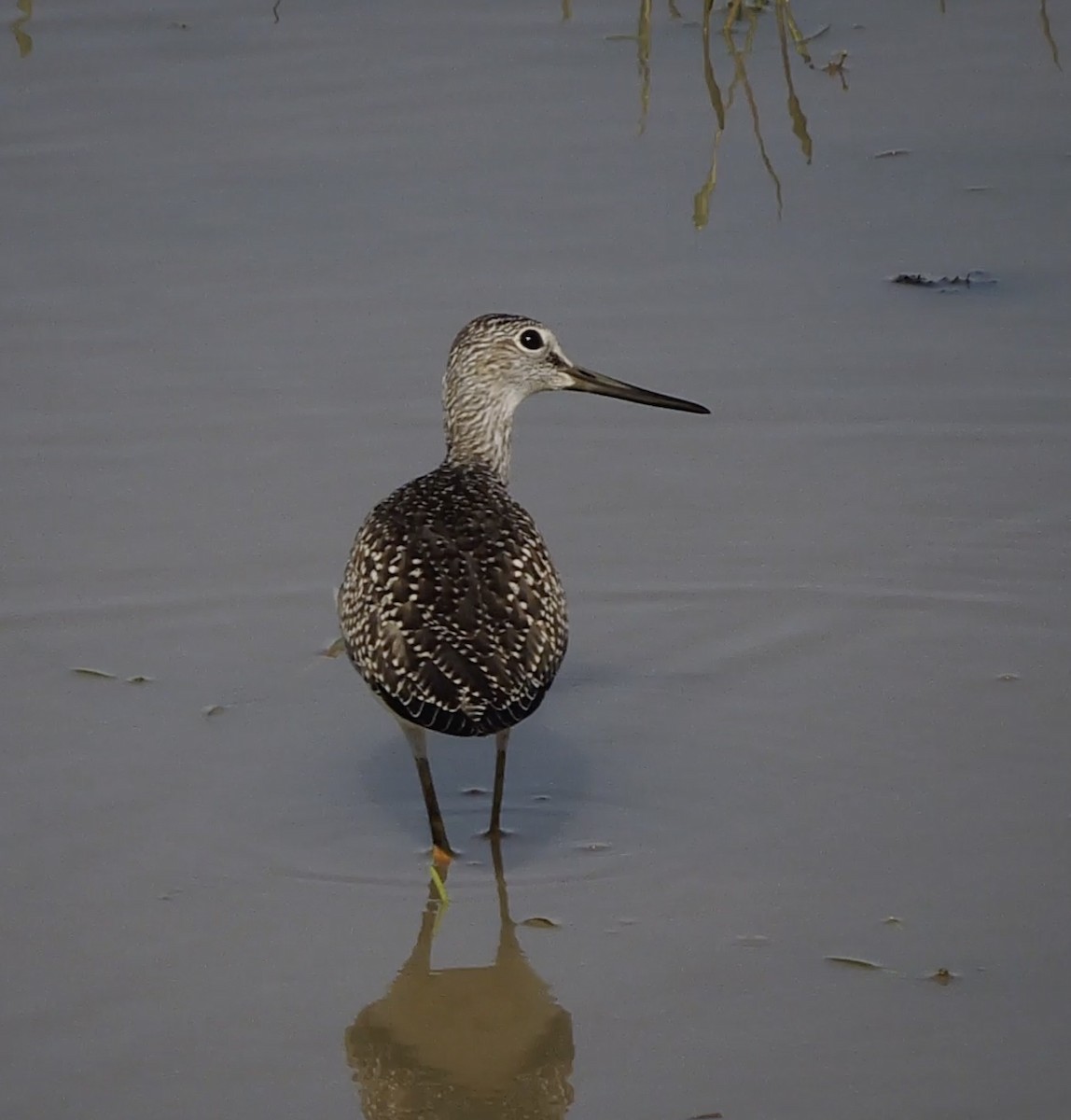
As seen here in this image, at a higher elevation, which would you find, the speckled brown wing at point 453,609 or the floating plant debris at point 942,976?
the speckled brown wing at point 453,609

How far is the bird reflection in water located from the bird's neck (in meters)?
1.98

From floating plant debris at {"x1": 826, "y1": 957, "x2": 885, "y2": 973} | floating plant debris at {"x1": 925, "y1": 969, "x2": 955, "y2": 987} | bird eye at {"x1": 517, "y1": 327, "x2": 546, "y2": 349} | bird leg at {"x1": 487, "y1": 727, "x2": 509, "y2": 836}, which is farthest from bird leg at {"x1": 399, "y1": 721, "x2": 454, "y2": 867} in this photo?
bird eye at {"x1": 517, "y1": 327, "x2": 546, "y2": 349}

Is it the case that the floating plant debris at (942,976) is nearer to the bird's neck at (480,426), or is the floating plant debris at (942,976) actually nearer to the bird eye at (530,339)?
the bird's neck at (480,426)

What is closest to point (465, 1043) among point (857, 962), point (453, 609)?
point (857, 962)

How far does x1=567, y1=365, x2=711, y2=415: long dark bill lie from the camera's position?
770 cm

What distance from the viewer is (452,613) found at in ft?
20.2

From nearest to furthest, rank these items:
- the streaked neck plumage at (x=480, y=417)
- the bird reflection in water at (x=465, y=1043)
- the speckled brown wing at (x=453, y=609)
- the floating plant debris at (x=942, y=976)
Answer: the bird reflection in water at (x=465, y=1043) < the floating plant debris at (x=942, y=976) < the speckled brown wing at (x=453, y=609) < the streaked neck plumage at (x=480, y=417)

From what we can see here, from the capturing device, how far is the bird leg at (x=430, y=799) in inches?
249

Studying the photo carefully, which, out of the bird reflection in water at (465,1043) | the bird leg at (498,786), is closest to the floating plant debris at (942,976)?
the bird reflection in water at (465,1043)

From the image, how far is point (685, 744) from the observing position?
22.3 feet

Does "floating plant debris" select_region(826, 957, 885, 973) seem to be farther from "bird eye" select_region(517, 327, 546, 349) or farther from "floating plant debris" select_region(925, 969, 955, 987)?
"bird eye" select_region(517, 327, 546, 349)

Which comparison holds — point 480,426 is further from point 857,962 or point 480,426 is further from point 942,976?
point 942,976

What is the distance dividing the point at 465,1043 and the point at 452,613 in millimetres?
1143

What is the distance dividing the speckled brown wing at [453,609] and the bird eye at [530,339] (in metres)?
0.82
